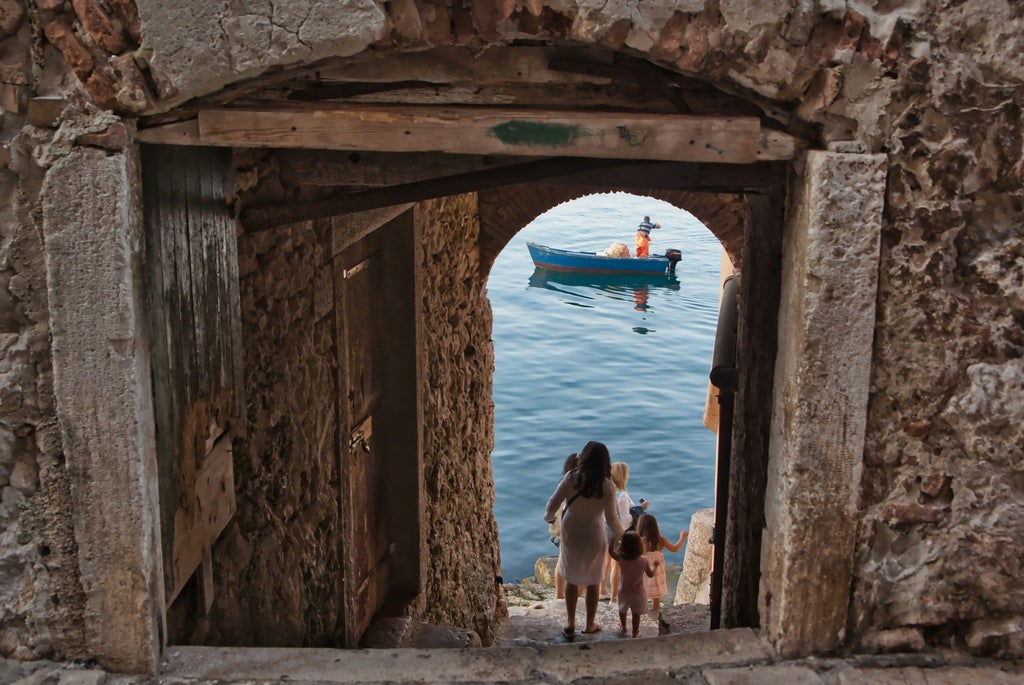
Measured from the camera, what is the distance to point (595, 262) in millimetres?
22453

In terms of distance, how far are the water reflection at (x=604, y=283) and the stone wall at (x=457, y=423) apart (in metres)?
14.4

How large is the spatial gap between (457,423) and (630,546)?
1469 mm

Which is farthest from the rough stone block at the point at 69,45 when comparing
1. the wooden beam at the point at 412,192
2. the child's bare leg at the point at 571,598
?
the child's bare leg at the point at 571,598

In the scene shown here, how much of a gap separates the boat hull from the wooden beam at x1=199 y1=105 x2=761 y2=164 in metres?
19.7

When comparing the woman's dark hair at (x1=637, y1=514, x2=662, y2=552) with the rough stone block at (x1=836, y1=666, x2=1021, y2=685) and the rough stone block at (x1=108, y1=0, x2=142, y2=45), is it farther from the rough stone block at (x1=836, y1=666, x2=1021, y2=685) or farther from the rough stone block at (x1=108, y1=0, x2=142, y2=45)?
the rough stone block at (x1=108, y1=0, x2=142, y2=45)

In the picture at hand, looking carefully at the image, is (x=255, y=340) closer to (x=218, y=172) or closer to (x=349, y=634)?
(x=218, y=172)

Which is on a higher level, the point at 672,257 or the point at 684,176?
the point at 684,176

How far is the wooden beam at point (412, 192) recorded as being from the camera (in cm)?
321

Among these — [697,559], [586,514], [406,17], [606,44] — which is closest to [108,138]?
[406,17]

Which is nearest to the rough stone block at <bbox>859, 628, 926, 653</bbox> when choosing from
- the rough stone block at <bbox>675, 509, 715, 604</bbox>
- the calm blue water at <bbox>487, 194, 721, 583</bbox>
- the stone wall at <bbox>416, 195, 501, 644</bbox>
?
the stone wall at <bbox>416, 195, 501, 644</bbox>

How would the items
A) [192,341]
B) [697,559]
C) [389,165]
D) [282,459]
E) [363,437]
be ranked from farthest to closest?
[697,559] < [363,437] < [282,459] < [389,165] < [192,341]

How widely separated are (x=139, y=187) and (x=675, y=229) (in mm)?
24992

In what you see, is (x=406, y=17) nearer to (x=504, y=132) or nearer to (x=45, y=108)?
(x=504, y=132)

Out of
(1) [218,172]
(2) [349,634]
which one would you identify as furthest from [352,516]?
(1) [218,172]
